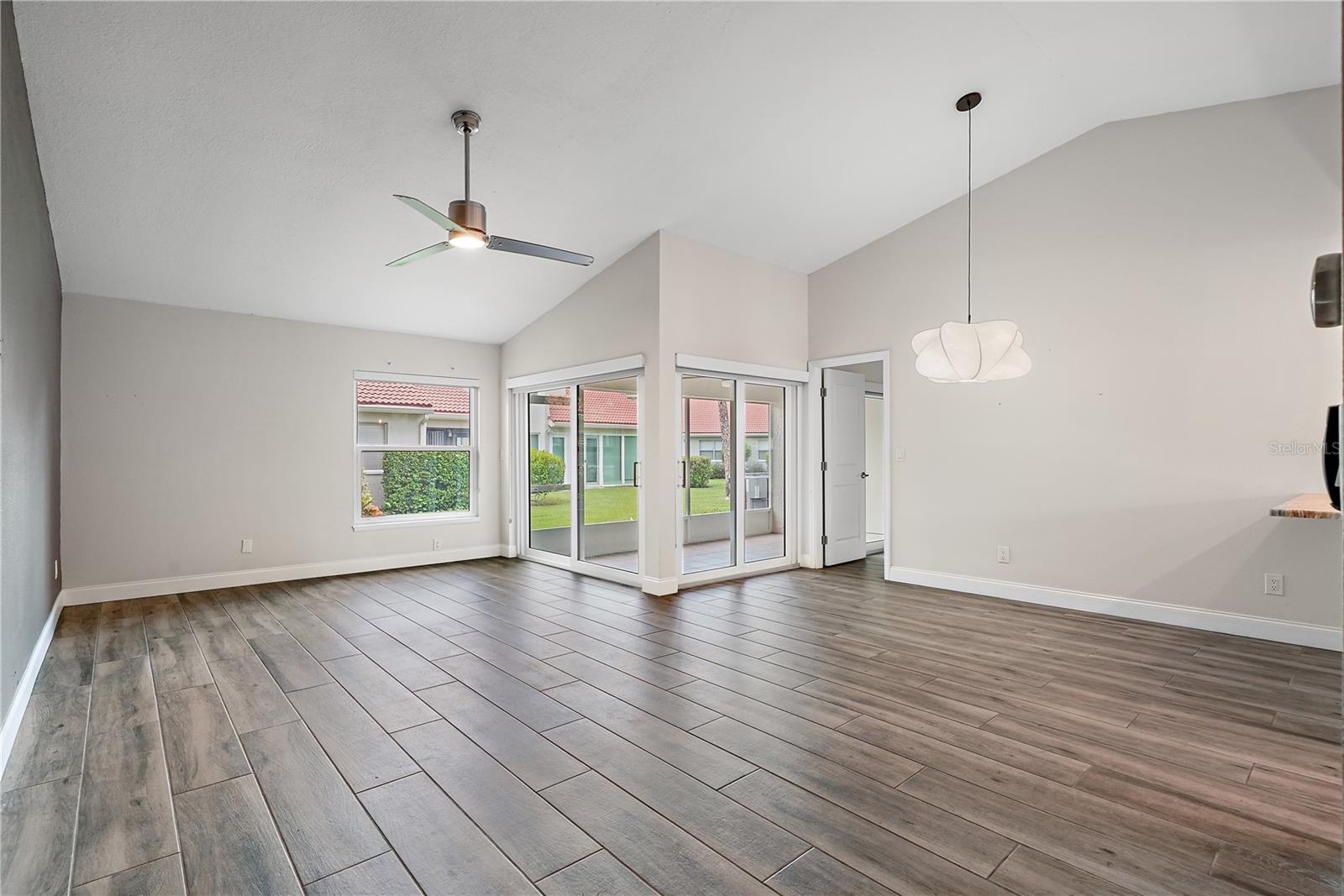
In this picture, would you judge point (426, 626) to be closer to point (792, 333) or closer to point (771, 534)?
point (771, 534)

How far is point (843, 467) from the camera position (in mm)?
6707

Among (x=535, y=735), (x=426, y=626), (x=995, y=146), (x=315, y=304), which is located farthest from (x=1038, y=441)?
(x=315, y=304)

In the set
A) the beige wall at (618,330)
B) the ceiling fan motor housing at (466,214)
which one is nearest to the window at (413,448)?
the beige wall at (618,330)

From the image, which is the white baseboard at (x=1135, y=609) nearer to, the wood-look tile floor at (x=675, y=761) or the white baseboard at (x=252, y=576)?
the wood-look tile floor at (x=675, y=761)

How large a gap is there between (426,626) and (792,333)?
4.31 metres

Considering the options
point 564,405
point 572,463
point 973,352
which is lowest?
point 572,463

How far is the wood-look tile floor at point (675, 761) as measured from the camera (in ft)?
6.05

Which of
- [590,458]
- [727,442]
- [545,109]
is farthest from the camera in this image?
[590,458]

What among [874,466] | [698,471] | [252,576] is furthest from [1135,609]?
[252,576]

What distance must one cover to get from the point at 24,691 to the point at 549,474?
14.1 ft

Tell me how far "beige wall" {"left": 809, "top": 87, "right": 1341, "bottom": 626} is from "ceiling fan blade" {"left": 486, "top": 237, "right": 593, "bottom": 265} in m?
3.06

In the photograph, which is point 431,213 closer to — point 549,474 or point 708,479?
point 708,479

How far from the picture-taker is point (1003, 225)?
17.1 feet

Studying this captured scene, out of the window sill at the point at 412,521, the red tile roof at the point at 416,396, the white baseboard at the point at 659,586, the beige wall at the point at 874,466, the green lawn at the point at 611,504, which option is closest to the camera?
the white baseboard at the point at 659,586
